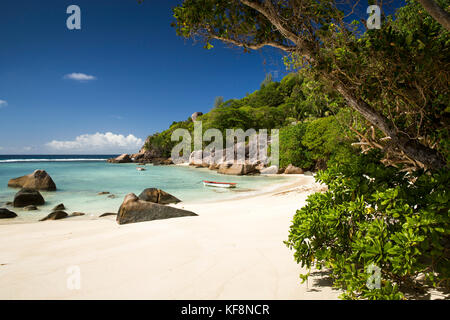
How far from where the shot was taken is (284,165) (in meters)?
27.5

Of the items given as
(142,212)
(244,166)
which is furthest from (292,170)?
(142,212)

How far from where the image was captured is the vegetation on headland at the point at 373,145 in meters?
1.84

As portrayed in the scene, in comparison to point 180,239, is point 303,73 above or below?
above

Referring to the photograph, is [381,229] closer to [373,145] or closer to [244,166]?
[373,145]

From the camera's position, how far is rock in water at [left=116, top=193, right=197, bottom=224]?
243 inches

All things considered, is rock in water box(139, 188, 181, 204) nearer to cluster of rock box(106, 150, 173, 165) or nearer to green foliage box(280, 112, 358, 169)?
green foliage box(280, 112, 358, 169)

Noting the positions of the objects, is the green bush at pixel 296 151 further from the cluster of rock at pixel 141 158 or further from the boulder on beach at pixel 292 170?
the cluster of rock at pixel 141 158

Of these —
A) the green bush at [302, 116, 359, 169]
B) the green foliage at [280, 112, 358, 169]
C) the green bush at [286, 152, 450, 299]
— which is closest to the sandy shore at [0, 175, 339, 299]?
the green bush at [286, 152, 450, 299]

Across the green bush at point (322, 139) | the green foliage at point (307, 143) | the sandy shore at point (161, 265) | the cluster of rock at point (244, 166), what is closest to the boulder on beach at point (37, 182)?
the sandy shore at point (161, 265)

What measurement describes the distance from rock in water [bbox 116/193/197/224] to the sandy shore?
1064mm

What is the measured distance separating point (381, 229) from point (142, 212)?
18.6ft

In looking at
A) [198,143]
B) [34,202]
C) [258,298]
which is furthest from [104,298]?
[198,143]
